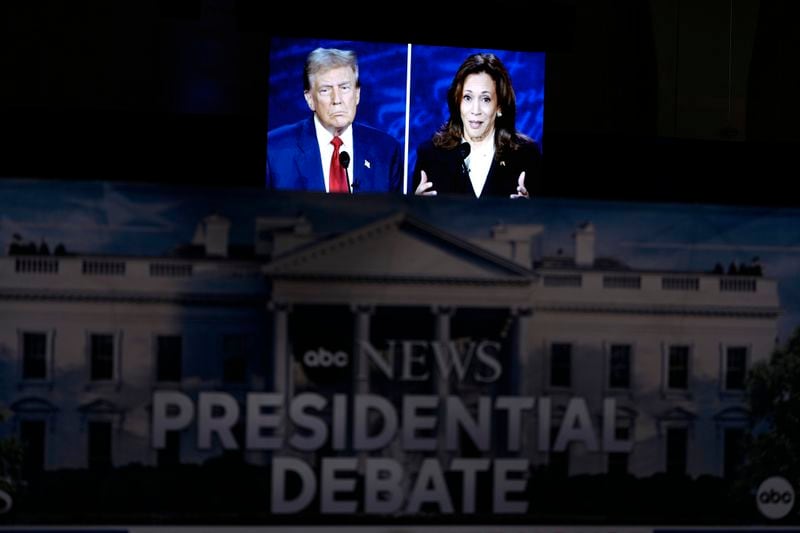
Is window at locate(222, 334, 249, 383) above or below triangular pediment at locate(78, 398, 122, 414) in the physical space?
above

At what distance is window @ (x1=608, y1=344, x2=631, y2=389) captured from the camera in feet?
10.2

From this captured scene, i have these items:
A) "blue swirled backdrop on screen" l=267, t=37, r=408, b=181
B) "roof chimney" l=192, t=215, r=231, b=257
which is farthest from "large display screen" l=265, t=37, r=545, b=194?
"roof chimney" l=192, t=215, r=231, b=257

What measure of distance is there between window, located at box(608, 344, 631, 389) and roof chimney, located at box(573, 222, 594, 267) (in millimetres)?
285

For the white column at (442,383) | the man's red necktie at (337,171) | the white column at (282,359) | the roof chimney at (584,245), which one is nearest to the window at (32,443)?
the white column at (282,359)

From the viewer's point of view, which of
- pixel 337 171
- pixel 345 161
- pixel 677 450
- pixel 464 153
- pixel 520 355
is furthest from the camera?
pixel 464 153

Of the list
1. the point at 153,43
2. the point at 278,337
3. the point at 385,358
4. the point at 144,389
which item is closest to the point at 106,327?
the point at 144,389

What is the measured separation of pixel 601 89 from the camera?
8117mm

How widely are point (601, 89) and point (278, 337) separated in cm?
579

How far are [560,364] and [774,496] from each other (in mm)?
864

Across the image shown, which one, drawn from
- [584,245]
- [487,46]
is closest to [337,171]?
[487,46]

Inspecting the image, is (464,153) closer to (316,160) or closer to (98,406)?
(316,160)

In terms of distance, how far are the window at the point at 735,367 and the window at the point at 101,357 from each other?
192cm

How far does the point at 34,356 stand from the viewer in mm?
2945

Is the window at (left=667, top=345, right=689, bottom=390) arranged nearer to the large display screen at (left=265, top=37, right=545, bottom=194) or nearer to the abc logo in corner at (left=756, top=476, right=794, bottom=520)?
the abc logo in corner at (left=756, top=476, right=794, bottom=520)
